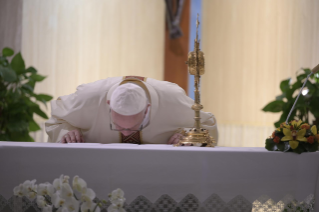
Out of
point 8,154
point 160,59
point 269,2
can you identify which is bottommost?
point 8,154

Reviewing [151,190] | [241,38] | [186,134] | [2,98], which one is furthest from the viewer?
[241,38]

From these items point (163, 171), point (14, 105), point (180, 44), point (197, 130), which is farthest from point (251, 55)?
point (163, 171)

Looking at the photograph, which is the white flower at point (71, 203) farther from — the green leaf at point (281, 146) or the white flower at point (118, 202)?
the green leaf at point (281, 146)

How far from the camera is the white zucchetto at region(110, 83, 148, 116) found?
1.99 metres

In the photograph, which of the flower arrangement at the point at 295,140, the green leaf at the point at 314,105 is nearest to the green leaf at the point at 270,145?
the flower arrangement at the point at 295,140

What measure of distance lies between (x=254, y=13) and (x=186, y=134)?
16.2ft

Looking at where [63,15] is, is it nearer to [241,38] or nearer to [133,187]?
[241,38]

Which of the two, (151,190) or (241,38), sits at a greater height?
(241,38)

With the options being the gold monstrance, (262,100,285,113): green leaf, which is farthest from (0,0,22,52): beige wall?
the gold monstrance

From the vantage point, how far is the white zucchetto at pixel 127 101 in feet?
6.52

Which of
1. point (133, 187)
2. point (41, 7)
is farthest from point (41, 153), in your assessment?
point (41, 7)

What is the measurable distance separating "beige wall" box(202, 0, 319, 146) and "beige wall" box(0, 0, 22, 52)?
10.9 ft

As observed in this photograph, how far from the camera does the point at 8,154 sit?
1.49 m

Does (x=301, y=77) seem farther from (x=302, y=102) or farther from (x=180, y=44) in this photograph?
(x=180, y=44)
